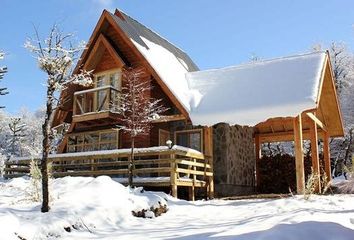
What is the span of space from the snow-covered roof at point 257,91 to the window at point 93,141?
4160mm

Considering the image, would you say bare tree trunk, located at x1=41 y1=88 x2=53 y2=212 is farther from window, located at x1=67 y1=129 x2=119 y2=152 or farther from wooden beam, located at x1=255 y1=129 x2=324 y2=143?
wooden beam, located at x1=255 y1=129 x2=324 y2=143

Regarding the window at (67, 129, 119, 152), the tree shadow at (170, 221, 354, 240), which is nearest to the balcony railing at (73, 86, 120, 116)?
the window at (67, 129, 119, 152)

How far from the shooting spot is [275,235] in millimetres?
6262

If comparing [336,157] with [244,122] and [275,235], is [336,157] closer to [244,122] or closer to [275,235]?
[244,122]

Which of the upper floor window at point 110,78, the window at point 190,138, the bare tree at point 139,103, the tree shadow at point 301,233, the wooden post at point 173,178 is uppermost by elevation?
the upper floor window at point 110,78

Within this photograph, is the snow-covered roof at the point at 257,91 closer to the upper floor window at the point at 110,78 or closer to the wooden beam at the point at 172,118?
the wooden beam at the point at 172,118

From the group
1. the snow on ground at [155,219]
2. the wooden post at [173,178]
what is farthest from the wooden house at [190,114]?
the snow on ground at [155,219]

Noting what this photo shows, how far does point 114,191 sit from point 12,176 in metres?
8.42

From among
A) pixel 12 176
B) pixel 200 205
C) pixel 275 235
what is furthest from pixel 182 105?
pixel 275 235

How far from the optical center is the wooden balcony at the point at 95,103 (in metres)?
17.2

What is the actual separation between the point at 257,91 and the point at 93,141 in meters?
8.00

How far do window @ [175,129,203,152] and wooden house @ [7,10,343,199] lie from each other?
0.04 meters

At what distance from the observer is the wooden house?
46.1ft

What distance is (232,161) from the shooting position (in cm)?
1819
